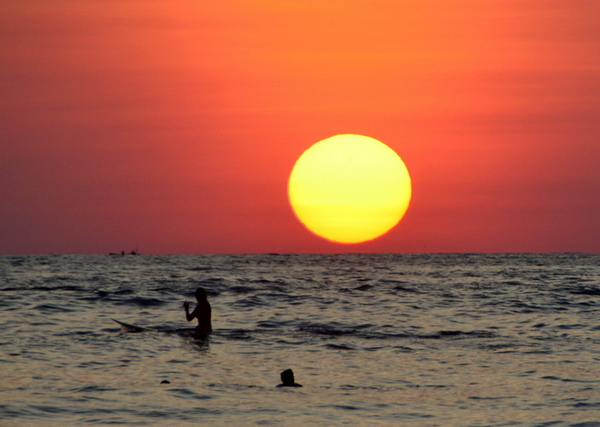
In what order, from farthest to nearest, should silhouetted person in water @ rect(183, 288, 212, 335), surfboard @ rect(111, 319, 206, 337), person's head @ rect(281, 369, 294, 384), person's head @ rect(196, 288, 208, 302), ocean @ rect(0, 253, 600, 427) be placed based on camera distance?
surfboard @ rect(111, 319, 206, 337) → silhouetted person in water @ rect(183, 288, 212, 335) → person's head @ rect(196, 288, 208, 302) → person's head @ rect(281, 369, 294, 384) → ocean @ rect(0, 253, 600, 427)

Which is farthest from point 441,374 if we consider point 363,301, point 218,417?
point 363,301

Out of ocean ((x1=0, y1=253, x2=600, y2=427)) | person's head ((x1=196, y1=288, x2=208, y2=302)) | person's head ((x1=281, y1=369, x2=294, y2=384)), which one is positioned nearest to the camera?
ocean ((x1=0, y1=253, x2=600, y2=427))

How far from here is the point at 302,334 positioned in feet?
84.7

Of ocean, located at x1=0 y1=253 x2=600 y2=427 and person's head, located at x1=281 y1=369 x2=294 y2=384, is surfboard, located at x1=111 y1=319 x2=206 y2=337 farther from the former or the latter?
person's head, located at x1=281 y1=369 x2=294 y2=384

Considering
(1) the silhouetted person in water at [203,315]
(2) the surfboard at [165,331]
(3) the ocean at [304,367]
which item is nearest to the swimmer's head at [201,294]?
(1) the silhouetted person in water at [203,315]

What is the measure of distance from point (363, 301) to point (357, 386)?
83.8 feet

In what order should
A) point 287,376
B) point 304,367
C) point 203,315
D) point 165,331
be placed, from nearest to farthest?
point 287,376 < point 304,367 < point 203,315 < point 165,331

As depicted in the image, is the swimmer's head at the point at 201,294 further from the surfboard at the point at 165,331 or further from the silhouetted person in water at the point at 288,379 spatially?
the silhouetted person in water at the point at 288,379

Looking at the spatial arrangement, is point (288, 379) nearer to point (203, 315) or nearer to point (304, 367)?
point (304, 367)

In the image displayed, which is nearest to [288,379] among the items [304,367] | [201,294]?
[304,367]

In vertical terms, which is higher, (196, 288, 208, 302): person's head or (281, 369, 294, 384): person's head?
(196, 288, 208, 302): person's head

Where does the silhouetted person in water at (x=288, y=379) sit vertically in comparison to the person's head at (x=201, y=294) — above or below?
below

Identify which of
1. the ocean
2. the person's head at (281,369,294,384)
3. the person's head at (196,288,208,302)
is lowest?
the ocean

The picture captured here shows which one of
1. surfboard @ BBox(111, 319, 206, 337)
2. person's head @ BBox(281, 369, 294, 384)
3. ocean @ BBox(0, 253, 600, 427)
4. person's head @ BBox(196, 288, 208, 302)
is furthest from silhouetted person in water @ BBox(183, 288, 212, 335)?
person's head @ BBox(281, 369, 294, 384)
